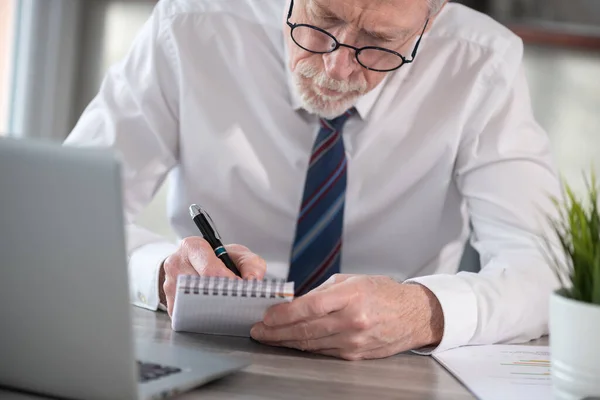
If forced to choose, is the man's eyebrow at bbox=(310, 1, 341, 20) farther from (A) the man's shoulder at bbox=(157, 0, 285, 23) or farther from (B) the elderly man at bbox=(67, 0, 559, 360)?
(A) the man's shoulder at bbox=(157, 0, 285, 23)

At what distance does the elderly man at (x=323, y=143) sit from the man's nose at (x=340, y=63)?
0.32ft

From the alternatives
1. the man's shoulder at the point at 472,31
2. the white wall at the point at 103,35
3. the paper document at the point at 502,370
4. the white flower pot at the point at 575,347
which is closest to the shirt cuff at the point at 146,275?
the paper document at the point at 502,370

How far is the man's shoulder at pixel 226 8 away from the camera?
76.5 inches

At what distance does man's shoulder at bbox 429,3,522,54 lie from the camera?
1938mm

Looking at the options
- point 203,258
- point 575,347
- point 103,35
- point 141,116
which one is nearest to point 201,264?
point 203,258

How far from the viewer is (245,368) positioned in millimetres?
1055

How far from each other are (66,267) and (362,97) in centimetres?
120

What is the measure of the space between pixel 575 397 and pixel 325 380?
0.31m

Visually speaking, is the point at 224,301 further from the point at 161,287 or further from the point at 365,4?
the point at 365,4

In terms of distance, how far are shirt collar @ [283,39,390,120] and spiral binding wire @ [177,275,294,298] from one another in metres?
0.80

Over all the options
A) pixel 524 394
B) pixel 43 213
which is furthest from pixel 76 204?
pixel 524 394

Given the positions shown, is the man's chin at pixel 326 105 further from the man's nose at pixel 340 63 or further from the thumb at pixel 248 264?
the thumb at pixel 248 264

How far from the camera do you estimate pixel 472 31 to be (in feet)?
6.42

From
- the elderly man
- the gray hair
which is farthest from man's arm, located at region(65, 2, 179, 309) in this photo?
the gray hair
